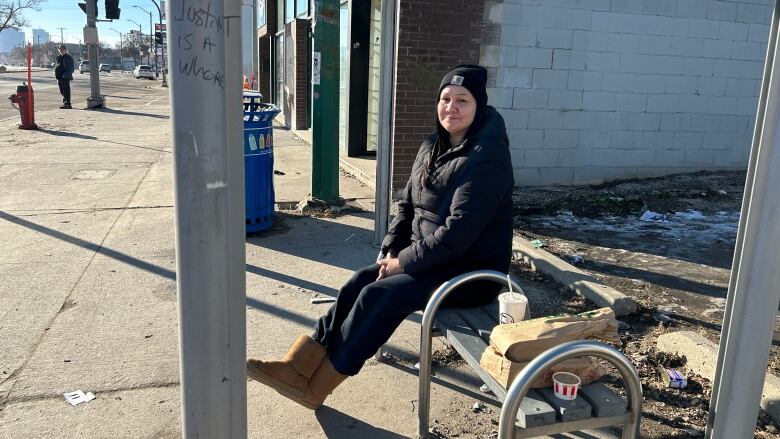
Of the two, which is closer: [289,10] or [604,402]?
[604,402]

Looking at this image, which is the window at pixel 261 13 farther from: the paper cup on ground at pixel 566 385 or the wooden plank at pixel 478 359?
the paper cup on ground at pixel 566 385

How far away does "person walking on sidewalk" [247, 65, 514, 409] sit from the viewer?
2.91 meters

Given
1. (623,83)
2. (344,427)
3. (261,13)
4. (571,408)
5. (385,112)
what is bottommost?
(344,427)

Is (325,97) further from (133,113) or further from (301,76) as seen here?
(133,113)

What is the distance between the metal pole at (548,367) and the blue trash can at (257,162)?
4.23 metres

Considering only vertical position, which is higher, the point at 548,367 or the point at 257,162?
the point at 257,162

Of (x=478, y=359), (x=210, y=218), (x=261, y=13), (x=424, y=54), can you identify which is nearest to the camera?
(x=210, y=218)

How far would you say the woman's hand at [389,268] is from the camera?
3.07m

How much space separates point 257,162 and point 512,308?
13.0 ft

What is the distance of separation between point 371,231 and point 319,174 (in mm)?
1186

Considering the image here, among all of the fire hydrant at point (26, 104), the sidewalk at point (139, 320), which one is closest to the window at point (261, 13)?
the fire hydrant at point (26, 104)

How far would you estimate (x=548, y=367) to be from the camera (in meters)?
2.09

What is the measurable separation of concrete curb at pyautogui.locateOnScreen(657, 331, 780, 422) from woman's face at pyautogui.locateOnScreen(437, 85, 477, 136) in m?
1.76

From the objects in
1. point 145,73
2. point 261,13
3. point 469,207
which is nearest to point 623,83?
point 469,207
